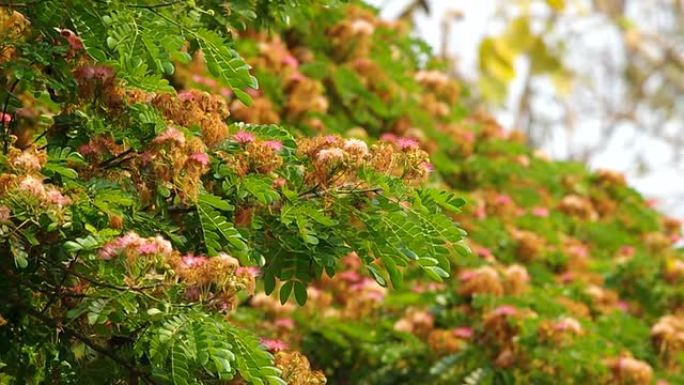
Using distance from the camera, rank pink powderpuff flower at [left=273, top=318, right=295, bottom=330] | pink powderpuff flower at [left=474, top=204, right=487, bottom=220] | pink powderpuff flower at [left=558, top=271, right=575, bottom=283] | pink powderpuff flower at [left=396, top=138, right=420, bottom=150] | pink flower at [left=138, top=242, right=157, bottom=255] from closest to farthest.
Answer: pink flower at [left=138, top=242, right=157, bottom=255]
pink powderpuff flower at [left=396, top=138, right=420, bottom=150]
pink powderpuff flower at [left=273, top=318, right=295, bottom=330]
pink powderpuff flower at [left=558, top=271, right=575, bottom=283]
pink powderpuff flower at [left=474, top=204, right=487, bottom=220]

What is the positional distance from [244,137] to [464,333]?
8.90ft

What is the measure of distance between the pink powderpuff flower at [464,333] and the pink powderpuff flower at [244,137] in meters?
2.68

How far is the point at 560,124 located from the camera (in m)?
19.9

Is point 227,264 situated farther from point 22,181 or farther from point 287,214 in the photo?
point 22,181

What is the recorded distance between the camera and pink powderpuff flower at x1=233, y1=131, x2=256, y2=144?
311 cm

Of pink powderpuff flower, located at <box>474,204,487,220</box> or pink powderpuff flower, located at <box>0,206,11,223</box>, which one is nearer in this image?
pink powderpuff flower, located at <box>0,206,11,223</box>

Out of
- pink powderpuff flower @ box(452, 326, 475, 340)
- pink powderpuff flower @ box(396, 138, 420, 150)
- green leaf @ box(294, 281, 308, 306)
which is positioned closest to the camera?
pink powderpuff flower @ box(396, 138, 420, 150)

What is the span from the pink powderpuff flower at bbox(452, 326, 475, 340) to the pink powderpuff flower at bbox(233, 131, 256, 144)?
268 centimetres

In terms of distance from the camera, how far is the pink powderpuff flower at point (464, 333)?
5625 mm

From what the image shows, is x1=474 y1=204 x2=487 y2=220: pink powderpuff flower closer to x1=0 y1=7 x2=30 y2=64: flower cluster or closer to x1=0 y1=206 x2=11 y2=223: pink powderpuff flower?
x1=0 y1=7 x2=30 y2=64: flower cluster

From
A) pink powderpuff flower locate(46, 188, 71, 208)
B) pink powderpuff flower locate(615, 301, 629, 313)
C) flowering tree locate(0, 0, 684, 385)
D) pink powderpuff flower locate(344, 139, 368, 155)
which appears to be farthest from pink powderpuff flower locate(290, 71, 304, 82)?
pink powderpuff flower locate(46, 188, 71, 208)

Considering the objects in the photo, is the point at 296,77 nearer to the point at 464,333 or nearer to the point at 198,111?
Answer: the point at 464,333

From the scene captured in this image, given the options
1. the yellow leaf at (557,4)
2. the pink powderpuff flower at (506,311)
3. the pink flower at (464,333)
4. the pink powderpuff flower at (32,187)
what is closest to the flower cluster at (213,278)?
the pink powderpuff flower at (32,187)

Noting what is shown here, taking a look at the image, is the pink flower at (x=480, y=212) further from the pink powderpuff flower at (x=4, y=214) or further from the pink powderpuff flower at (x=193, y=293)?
the pink powderpuff flower at (x=4, y=214)
